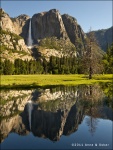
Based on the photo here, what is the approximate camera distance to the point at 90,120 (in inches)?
987

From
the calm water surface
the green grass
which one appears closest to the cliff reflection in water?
the calm water surface

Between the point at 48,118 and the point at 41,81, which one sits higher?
the point at 41,81

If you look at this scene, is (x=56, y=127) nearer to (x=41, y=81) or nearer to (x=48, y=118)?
(x=48, y=118)

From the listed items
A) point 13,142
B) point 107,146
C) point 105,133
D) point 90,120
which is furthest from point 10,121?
point 107,146

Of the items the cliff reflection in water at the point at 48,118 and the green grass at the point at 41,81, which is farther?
the green grass at the point at 41,81

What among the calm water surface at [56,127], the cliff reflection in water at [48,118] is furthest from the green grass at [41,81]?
the calm water surface at [56,127]

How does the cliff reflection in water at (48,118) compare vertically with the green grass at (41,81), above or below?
below

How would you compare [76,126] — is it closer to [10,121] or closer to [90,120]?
[90,120]

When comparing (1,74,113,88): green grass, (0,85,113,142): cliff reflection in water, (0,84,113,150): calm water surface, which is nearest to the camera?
(0,84,113,150): calm water surface

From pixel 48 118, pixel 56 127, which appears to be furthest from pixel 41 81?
pixel 56 127

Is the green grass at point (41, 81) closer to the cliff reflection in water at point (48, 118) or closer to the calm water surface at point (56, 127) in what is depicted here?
the cliff reflection in water at point (48, 118)

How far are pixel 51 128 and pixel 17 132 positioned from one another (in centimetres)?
308

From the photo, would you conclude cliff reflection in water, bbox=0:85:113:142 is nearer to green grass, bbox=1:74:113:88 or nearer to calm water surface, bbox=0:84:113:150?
calm water surface, bbox=0:84:113:150

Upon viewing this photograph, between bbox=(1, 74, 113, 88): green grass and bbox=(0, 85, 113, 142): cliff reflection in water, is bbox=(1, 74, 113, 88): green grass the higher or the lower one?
the higher one
